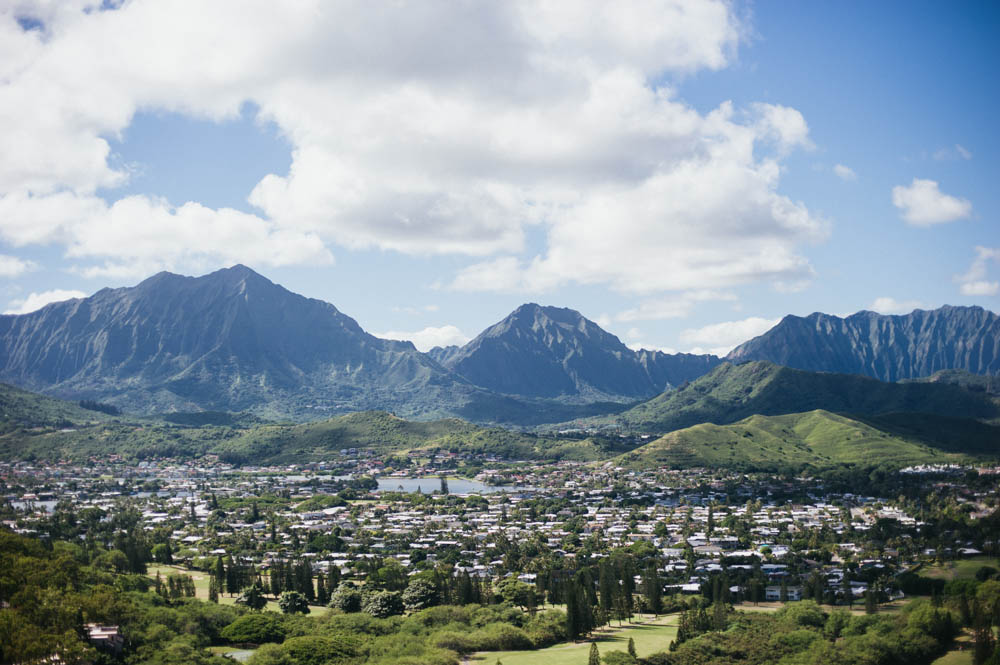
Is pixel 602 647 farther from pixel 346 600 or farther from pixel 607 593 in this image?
pixel 346 600

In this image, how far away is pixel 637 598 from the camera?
71.2 m

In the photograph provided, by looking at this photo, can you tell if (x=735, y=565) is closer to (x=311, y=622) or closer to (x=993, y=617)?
(x=993, y=617)

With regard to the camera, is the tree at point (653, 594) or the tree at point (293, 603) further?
the tree at point (653, 594)

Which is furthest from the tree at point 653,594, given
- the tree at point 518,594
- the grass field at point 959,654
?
the grass field at point 959,654

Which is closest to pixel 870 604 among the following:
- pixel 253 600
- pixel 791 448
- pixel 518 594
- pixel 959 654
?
pixel 959 654

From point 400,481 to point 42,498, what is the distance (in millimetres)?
69863

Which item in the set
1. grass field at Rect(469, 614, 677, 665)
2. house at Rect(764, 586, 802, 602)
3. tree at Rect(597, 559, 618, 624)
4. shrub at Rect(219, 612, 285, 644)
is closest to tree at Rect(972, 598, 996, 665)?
house at Rect(764, 586, 802, 602)

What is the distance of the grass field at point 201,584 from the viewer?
6975 cm

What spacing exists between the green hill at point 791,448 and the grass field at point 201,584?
4226 inches

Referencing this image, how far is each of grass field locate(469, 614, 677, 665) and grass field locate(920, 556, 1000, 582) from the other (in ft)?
105

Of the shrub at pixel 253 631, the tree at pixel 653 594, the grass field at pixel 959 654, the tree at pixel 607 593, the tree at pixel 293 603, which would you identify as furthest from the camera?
the tree at pixel 653 594

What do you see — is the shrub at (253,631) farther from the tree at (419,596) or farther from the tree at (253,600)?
the tree at (419,596)

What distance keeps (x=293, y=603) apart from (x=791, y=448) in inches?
5627

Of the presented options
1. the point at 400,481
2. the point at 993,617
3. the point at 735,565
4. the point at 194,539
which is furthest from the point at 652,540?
the point at 400,481
